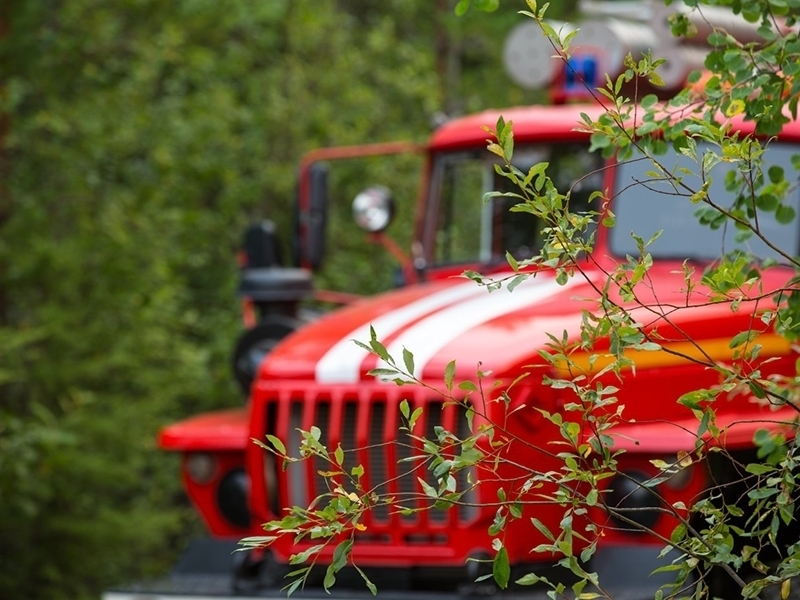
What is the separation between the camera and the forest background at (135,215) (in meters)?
9.14

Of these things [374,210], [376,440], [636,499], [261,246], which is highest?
[374,210]

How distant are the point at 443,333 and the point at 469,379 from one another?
31 cm

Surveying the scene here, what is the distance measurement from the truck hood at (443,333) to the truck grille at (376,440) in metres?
0.08

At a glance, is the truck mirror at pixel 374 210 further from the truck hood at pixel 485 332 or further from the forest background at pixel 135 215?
the forest background at pixel 135 215

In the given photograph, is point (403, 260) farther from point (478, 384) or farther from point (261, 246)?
point (478, 384)

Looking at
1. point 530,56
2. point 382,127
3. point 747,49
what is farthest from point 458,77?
point 747,49

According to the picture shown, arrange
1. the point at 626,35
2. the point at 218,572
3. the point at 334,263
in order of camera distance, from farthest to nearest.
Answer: the point at 334,263 → the point at 626,35 → the point at 218,572

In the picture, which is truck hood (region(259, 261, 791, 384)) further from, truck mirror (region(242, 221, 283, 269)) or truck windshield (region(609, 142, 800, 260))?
truck mirror (region(242, 221, 283, 269))

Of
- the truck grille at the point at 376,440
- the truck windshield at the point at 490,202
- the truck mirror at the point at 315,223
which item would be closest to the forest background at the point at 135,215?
the truck mirror at the point at 315,223

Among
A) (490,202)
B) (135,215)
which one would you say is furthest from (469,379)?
(135,215)

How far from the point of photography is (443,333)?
212 inches

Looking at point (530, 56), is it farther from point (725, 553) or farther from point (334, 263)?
point (334, 263)

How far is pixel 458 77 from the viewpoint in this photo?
62.7 ft

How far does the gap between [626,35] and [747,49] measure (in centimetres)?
359
